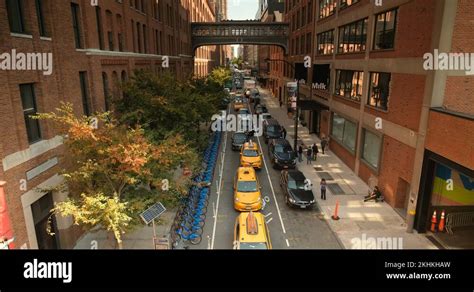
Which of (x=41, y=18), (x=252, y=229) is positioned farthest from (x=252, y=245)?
(x=41, y=18)

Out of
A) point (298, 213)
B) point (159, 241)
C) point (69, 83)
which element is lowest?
point (298, 213)

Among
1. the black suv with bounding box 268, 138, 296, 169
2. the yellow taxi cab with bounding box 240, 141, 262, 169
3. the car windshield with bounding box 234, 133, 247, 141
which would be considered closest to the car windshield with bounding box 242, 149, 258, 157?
the yellow taxi cab with bounding box 240, 141, 262, 169

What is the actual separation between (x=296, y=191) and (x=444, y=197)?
7.41 metres

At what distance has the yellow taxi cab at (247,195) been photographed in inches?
672

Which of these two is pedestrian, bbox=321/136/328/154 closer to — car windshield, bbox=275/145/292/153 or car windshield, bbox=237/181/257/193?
car windshield, bbox=275/145/292/153

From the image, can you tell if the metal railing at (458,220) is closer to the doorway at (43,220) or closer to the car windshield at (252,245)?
the car windshield at (252,245)

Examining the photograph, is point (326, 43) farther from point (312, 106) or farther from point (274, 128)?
point (274, 128)

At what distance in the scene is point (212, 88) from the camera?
39688mm

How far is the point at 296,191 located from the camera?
60.0 ft

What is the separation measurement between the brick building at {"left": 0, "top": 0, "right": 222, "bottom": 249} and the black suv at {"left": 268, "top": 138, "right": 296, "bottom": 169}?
13.1 m

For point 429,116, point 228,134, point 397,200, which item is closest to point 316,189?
point 397,200

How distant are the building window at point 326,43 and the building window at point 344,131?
22.9 ft

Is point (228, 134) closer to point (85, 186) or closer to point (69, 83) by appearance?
point (69, 83)
